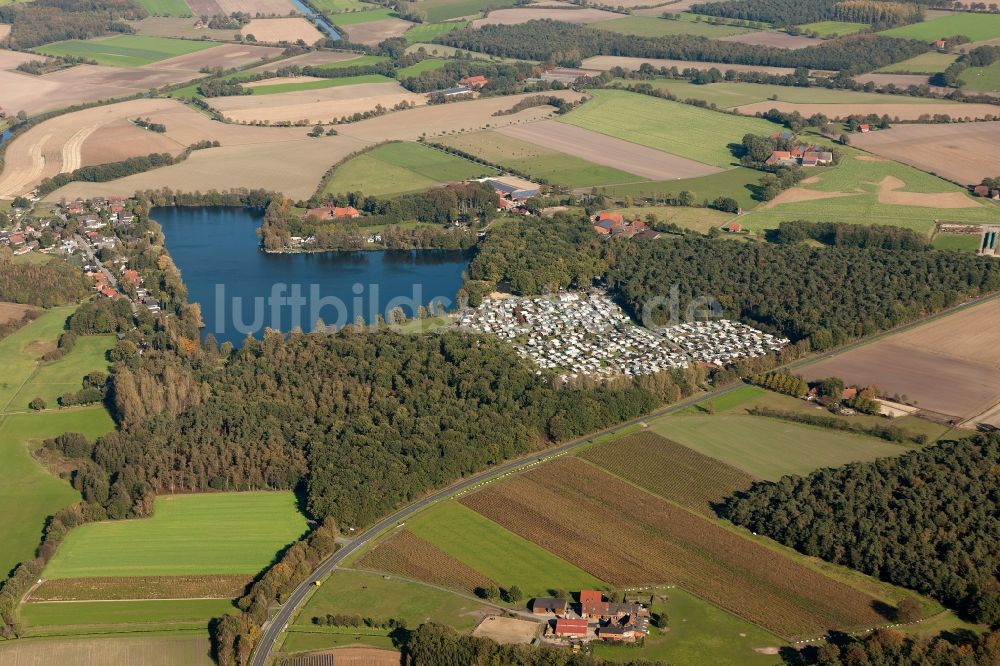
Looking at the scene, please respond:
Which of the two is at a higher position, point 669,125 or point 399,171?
point 669,125

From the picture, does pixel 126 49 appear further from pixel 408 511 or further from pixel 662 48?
pixel 408 511

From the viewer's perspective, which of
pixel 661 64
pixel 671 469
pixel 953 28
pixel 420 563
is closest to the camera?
pixel 420 563

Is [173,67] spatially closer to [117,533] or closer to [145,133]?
[145,133]

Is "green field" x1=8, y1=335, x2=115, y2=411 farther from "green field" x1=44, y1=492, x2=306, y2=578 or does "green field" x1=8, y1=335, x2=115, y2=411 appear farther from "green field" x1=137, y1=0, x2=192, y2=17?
"green field" x1=137, y1=0, x2=192, y2=17

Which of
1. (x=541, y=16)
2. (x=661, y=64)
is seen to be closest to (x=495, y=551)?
(x=661, y=64)

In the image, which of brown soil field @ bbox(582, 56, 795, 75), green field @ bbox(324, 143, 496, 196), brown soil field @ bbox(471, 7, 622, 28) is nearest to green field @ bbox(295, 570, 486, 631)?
green field @ bbox(324, 143, 496, 196)

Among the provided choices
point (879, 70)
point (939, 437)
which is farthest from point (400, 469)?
point (879, 70)
